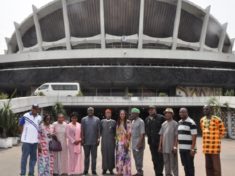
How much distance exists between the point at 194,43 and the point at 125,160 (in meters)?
40.5

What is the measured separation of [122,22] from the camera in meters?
45.4

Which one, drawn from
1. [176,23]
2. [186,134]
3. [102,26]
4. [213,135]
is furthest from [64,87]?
[213,135]

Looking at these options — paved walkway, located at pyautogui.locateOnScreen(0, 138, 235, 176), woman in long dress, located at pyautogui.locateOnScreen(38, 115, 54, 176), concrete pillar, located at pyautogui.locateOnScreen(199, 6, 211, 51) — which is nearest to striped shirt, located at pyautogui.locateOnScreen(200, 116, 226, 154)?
paved walkway, located at pyautogui.locateOnScreen(0, 138, 235, 176)

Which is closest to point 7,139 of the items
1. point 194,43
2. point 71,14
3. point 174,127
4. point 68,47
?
point 174,127

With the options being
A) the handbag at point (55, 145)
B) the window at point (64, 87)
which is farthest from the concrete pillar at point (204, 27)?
the handbag at point (55, 145)

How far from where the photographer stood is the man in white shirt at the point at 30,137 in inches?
293

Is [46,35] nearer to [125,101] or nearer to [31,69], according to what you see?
[31,69]

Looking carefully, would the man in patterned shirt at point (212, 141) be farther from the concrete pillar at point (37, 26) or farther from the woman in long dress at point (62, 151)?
the concrete pillar at point (37, 26)

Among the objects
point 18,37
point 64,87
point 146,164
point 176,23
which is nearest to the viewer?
point 146,164

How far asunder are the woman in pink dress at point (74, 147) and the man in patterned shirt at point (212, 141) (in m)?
3.03

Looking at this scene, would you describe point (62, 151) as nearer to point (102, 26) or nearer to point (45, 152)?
point (45, 152)

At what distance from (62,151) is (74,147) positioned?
0.31 metres

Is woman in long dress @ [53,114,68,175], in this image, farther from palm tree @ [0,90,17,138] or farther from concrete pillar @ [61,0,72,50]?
concrete pillar @ [61,0,72,50]

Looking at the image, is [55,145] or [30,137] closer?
[30,137]
